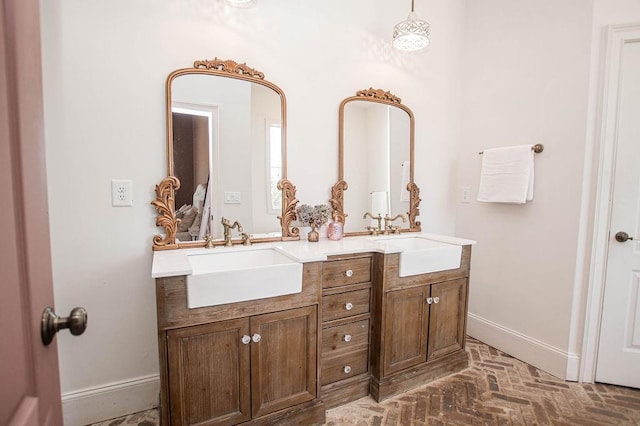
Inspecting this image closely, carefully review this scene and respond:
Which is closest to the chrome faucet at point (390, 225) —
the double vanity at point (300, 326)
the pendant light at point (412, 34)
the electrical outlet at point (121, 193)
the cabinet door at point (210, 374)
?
the double vanity at point (300, 326)

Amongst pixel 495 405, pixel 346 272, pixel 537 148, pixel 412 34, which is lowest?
pixel 495 405

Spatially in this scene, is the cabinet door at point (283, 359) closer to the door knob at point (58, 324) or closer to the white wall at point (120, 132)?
the white wall at point (120, 132)

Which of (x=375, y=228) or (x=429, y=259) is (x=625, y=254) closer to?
(x=429, y=259)

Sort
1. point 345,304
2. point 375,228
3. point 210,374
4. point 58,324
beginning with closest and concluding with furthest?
point 58,324 < point 210,374 < point 345,304 < point 375,228

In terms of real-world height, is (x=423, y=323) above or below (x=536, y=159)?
below

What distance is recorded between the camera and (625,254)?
1.89 metres

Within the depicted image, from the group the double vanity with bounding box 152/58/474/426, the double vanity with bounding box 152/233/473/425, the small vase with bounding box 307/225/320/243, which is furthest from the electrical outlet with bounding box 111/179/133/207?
the small vase with bounding box 307/225/320/243

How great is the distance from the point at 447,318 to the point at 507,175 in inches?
45.5

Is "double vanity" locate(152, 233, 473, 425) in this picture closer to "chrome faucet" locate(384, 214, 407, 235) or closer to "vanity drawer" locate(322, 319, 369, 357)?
"vanity drawer" locate(322, 319, 369, 357)

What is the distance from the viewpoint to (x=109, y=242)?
1618 mm

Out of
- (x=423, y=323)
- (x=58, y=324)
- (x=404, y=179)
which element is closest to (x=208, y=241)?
(x=58, y=324)

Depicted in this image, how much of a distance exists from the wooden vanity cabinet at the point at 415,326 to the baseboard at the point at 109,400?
1.30 m

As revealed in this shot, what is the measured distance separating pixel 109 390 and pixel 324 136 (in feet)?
6.47

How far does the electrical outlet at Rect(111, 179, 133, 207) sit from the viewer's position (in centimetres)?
161
